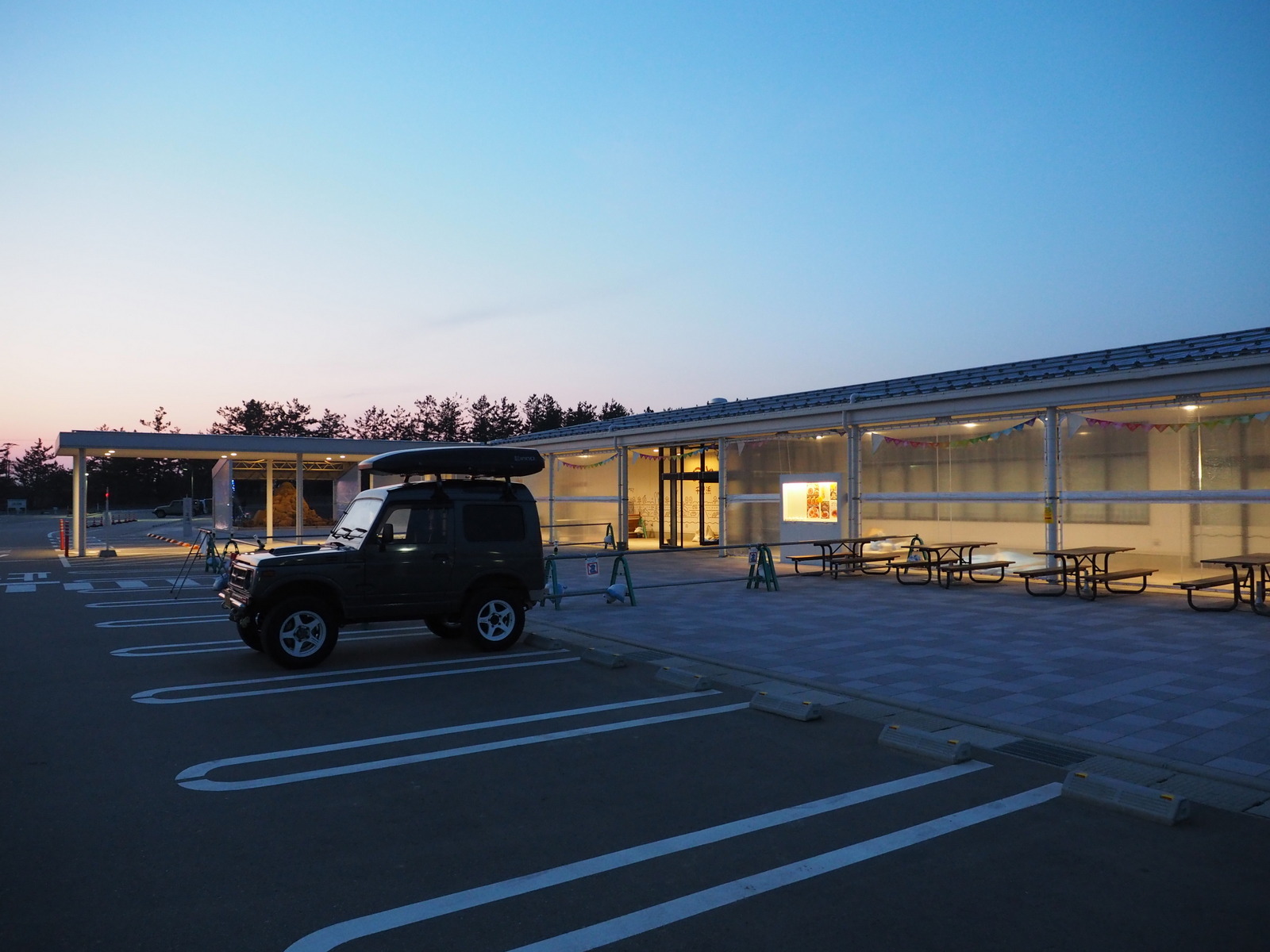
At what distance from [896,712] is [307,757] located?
4428mm

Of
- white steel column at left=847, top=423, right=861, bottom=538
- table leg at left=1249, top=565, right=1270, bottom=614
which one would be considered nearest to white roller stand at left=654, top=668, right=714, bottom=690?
table leg at left=1249, top=565, right=1270, bottom=614

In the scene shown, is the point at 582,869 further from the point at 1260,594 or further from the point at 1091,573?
the point at 1091,573

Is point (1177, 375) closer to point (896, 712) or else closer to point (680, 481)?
point (896, 712)

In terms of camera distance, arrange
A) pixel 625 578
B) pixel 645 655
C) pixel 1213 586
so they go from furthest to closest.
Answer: pixel 625 578 → pixel 1213 586 → pixel 645 655

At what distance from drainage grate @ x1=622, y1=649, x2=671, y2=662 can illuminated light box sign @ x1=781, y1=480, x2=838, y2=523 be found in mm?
11118

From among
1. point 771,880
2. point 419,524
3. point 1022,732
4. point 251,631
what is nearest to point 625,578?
point 419,524

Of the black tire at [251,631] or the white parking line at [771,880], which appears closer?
the white parking line at [771,880]

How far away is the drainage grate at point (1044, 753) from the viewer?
18.7 ft

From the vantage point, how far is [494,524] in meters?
10.2

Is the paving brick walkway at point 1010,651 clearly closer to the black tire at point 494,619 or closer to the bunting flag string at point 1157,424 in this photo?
the black tire at point 494,619

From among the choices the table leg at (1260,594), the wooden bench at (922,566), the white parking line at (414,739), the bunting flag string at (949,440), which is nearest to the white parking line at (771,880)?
the white parking line at (414,739)

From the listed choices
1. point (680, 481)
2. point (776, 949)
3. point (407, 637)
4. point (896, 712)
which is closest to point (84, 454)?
point (680, 481)

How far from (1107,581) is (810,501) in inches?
301

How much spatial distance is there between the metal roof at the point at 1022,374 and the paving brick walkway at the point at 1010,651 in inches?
152
